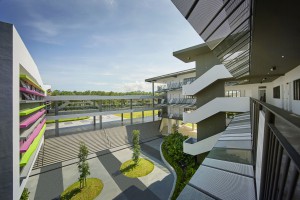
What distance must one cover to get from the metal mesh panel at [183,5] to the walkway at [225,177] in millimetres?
3474

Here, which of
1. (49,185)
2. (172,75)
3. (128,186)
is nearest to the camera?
(128,186)

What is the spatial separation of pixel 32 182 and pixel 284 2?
18.4 meters

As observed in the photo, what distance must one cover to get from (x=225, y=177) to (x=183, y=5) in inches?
144

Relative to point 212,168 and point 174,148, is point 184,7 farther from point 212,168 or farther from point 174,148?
point 174,148

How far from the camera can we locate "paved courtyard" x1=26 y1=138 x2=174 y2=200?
11.3m

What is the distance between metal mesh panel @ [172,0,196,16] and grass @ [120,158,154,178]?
1396 cm

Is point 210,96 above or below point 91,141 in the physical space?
above

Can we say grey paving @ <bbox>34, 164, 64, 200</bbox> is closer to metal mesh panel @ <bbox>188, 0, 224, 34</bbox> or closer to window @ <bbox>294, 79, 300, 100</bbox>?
metal mesh panel @ <bbox>188, 0, 224, 34</bbox>

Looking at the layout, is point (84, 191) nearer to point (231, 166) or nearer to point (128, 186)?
point (128, 186)

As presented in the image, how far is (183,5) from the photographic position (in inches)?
113

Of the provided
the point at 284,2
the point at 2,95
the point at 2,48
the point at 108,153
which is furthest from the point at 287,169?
the point at 108,153

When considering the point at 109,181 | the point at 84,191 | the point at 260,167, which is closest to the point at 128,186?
the point at 109,181

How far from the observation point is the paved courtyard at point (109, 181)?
11312 millimetres

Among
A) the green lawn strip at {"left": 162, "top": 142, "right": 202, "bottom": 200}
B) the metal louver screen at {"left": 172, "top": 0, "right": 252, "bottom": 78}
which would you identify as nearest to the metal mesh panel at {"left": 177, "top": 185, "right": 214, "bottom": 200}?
the metal louver screen at {"left": 172, "top": 0, "right": 252, "bottom": 78}
